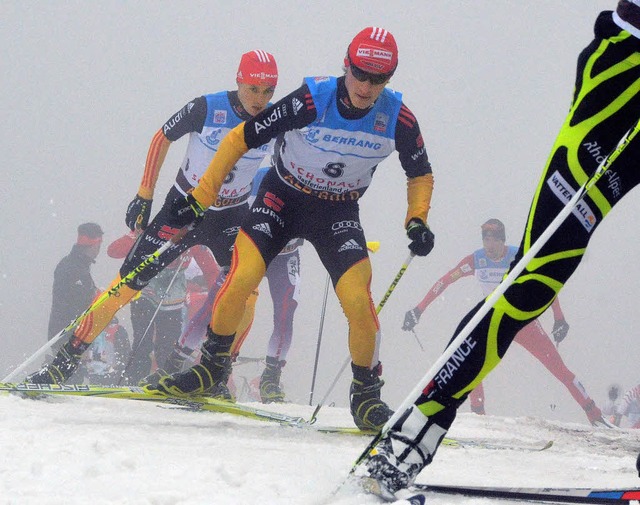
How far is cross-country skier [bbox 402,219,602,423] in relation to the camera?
8906mm

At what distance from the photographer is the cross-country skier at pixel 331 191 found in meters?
4.28

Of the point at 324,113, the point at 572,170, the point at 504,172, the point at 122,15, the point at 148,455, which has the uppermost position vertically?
the point at 122,15

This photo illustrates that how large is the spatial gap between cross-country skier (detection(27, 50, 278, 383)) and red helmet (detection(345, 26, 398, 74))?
5.87 feet

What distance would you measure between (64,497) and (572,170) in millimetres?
1737

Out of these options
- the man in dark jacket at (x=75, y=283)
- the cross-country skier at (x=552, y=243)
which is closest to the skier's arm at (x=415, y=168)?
the cross-country skier at (x=552, y=243)

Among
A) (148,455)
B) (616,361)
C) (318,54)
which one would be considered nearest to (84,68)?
(318,54)

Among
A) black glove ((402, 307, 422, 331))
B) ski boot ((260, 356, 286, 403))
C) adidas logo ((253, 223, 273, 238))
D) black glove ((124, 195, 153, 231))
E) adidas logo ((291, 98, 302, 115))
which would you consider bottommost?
ski boot ((260, 356, 286, 403))

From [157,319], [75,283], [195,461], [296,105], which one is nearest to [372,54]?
[296,105]

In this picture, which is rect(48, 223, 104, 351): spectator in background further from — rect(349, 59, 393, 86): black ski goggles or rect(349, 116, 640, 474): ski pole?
rect(349, 116, 640, 474): ski pole

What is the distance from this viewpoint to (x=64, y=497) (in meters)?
2.03

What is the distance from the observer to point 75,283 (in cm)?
920

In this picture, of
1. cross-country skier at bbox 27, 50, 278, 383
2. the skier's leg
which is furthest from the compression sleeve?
the skier's leg

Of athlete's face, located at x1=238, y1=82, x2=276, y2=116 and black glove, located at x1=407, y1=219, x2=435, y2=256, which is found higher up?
athlete's face, located at x1=238, y1=82, x2=276, y2=116

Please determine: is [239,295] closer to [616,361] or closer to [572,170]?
[572,170]
